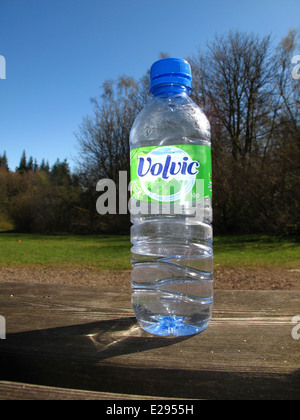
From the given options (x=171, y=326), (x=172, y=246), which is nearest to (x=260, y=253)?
(x=172, y=246)

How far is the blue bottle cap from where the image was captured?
4.17 ft

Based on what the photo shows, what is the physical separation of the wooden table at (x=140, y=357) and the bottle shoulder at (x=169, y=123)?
3.07 feet

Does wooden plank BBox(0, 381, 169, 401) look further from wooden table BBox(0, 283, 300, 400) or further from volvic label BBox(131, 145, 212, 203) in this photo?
volvic label BBox(131, 145, 212, 203)

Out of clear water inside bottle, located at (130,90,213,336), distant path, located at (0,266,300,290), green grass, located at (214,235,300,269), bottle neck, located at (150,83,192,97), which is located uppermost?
bottle neck, located at (150,83,192,97)

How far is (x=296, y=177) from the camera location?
13.5 m

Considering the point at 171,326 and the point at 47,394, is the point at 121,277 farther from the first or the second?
the point at 47,394

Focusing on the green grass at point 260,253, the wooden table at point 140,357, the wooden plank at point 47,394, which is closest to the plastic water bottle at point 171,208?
the wooden table at point 140,357

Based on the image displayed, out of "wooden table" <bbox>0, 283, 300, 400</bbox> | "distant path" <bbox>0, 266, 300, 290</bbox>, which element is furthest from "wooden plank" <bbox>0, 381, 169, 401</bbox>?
"distant path" <bbox>0, 266, 300, 290</bbox>

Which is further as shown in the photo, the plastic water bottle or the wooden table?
the plastic water bottle

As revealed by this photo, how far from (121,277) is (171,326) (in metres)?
5.34

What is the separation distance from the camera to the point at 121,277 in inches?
261

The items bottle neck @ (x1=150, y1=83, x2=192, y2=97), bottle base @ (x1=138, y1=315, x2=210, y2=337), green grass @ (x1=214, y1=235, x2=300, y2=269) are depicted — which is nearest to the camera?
bottle base @ (x1=138, y1=315, x2=210, y2=337)
